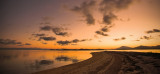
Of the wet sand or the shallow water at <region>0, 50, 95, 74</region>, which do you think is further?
the shallow water at <region>0, 50, 95, 74</region>

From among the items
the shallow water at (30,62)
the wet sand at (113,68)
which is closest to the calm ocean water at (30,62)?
the shallow water at (30,62)

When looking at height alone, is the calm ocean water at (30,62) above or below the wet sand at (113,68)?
below

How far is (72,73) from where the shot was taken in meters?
13.3

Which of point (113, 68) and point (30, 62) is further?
point (30, 62)

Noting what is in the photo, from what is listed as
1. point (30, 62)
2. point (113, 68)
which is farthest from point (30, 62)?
point (113, 68)

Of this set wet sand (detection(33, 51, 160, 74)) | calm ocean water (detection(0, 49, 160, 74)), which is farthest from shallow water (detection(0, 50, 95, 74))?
wet sand (detection(33, 51, 160, 74))

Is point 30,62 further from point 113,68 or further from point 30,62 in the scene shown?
point 113,68

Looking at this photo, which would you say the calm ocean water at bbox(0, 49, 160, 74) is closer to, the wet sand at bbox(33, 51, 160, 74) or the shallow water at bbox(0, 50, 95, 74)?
the shallow water at bbox(0, 50, 95, 74)

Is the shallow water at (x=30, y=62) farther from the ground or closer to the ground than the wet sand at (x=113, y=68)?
closer to the ground

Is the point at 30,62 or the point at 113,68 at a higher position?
the point at 113,68

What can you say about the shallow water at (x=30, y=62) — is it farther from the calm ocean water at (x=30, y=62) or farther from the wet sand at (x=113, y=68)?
the wet sand at (x=113, y=68)

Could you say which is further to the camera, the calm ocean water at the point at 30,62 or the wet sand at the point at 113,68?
the calm ocean water at the point at 30,62

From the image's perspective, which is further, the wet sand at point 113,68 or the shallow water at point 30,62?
the shallow water at point 30,62

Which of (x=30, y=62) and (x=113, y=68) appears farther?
(x=30, y=62)
